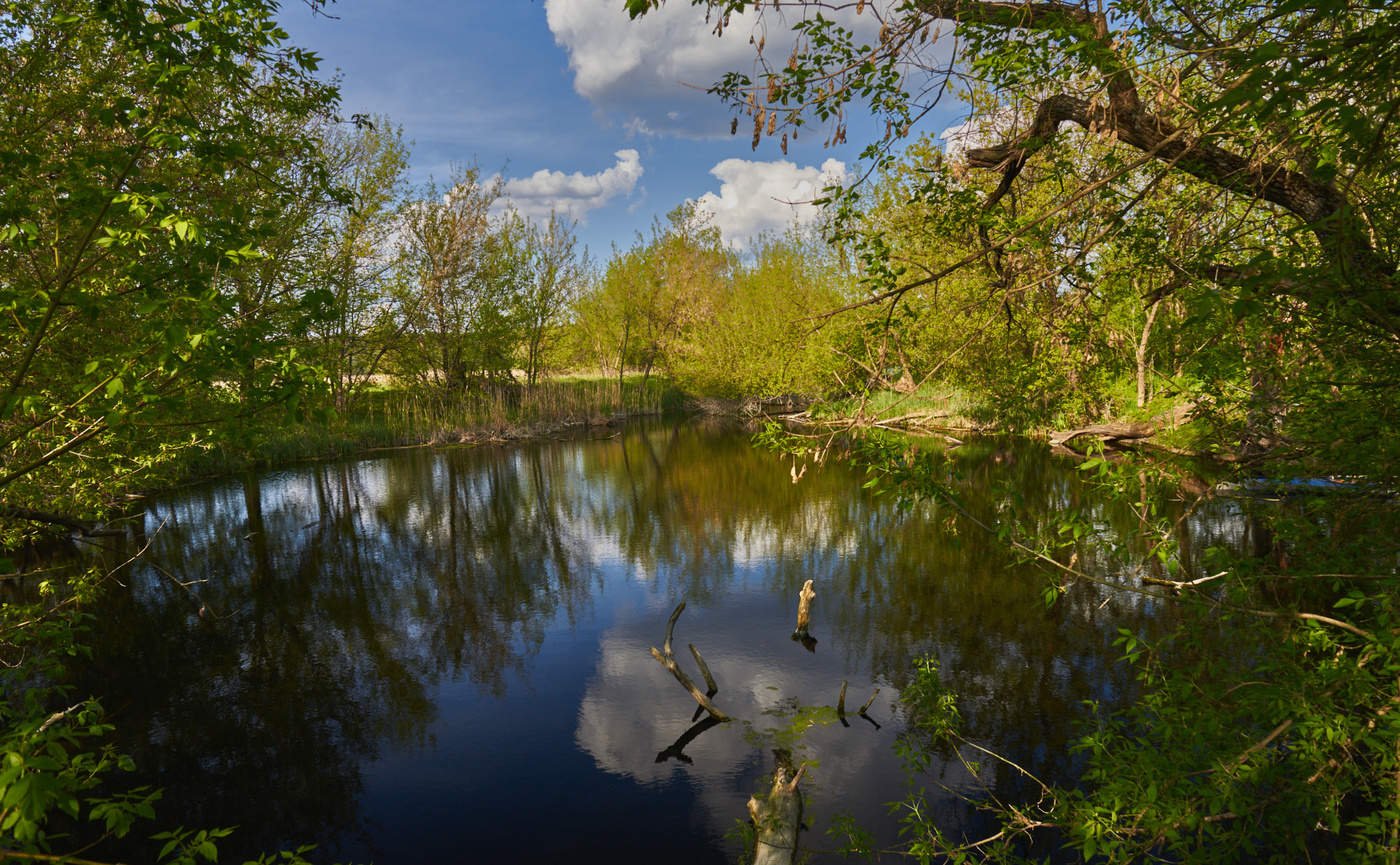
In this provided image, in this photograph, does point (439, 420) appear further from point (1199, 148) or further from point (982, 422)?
point (1199, 148)

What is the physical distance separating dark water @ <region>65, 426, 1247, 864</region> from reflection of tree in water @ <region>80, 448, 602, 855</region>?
54 millimetres

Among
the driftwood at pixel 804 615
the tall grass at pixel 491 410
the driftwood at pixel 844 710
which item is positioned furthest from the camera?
the tall grass at pixel 491 410

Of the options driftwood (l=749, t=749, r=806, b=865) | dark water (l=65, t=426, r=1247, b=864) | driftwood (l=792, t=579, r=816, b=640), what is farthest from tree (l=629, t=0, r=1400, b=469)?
driftwood (l=792, t=579, r=816, b=640)

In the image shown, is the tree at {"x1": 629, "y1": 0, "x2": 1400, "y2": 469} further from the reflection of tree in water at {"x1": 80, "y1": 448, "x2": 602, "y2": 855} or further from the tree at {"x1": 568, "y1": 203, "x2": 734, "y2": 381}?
the tree at {"x1": 568, "y1": 203, "x2": 734, "y2": 381}

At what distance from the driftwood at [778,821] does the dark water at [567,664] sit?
1.15 feet

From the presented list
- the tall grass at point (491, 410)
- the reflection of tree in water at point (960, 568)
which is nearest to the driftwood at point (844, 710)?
the reflection of tree in water at point (960, 568)

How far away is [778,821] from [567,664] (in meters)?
5.52

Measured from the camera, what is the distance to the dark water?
25.6 feet

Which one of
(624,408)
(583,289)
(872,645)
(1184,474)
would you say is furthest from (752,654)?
(583,289)

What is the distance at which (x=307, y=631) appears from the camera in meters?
12.8

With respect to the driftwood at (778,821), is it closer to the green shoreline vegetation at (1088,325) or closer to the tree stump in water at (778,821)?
the tree stump in water at (778,821)

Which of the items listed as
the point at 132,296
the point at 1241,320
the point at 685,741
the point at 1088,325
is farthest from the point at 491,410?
the point at 1241,320

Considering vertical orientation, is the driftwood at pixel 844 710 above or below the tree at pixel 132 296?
below

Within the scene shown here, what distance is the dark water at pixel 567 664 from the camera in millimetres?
7801
